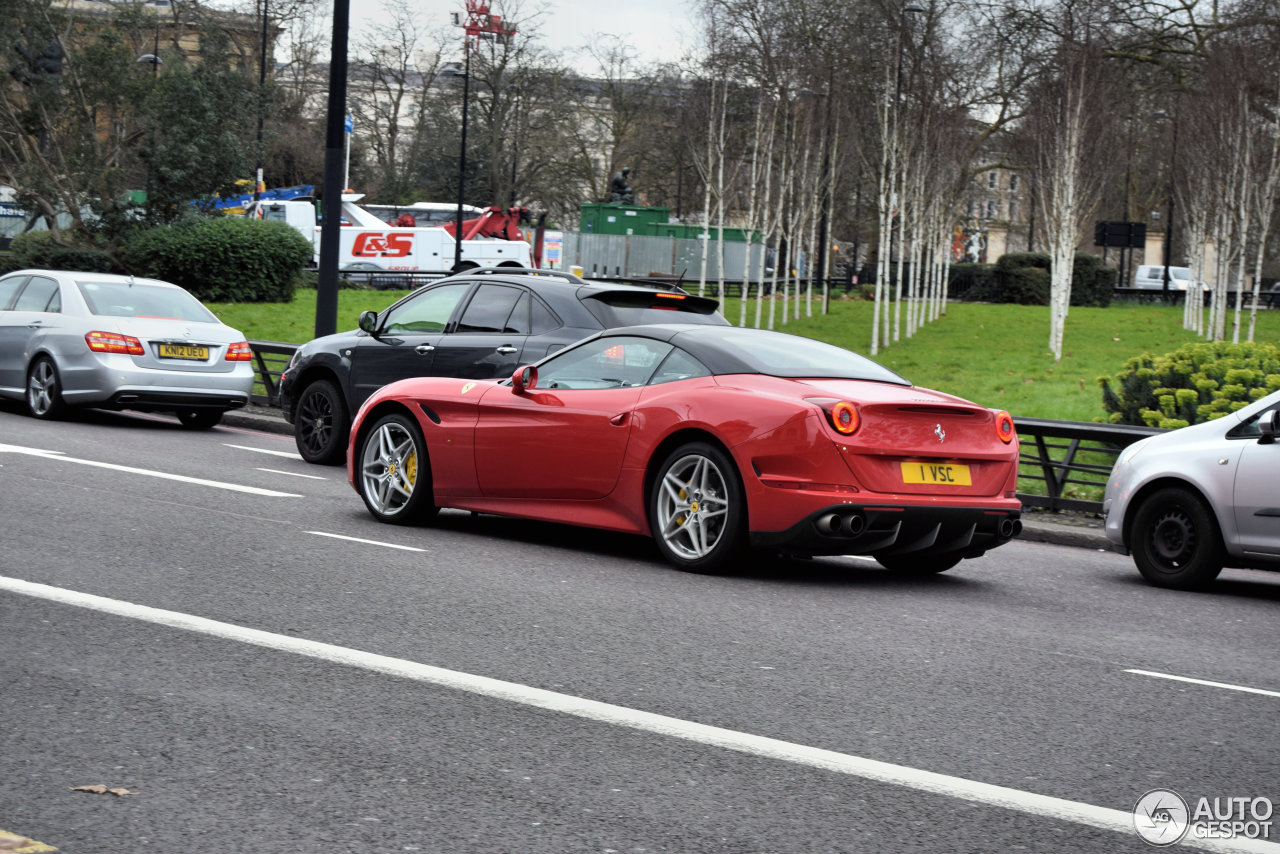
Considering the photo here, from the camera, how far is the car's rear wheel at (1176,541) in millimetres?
9180

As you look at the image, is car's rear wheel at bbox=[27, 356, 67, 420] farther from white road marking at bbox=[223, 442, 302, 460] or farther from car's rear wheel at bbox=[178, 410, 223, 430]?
white road marking at bbox=[223, 442, 302, 460]

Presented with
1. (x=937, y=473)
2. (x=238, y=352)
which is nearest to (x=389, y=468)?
(x=937, y=473)

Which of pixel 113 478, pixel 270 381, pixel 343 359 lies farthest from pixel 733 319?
pixel 113 478

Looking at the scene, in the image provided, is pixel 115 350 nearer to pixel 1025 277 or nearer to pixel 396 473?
pixel 396 473

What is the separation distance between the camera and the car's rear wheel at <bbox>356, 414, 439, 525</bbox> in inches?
384

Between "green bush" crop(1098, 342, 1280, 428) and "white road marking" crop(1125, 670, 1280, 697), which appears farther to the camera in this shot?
"green bush" crop(1098, 342, 1280, 428)

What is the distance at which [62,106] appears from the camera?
114ft

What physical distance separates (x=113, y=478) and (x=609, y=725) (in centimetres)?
718

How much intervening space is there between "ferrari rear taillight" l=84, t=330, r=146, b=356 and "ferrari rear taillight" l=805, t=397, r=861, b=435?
971cm

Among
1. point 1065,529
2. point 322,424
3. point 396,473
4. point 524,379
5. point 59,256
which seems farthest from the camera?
point 59,256

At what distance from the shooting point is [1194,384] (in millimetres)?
15000

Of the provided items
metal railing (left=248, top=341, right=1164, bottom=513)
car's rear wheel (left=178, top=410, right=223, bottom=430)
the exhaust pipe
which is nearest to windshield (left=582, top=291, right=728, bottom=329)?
metal railing (left=248, top=341, right=1164, bottom=513)

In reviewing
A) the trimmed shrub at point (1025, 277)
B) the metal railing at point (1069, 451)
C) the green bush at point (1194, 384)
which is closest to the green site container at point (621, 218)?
the trimmed shrub at point (1025, 277)

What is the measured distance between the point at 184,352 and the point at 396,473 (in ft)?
22.2
